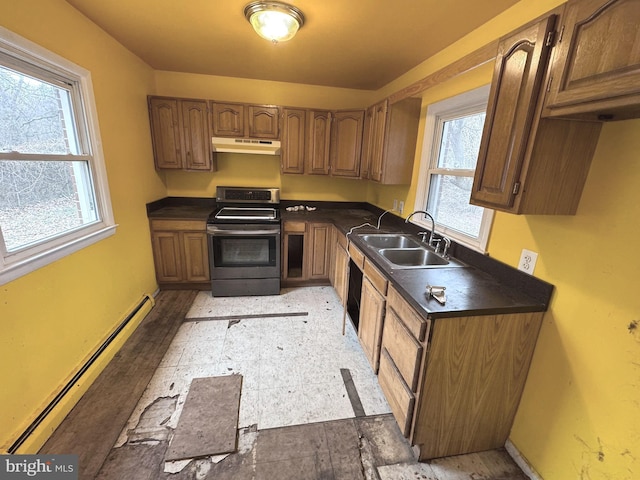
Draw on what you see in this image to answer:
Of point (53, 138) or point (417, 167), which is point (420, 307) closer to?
point (417, 167)

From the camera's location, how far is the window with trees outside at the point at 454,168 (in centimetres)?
186

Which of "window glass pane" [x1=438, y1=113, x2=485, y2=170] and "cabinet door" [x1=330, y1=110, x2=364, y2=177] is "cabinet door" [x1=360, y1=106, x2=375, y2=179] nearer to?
"cabinet door" [x1=330, y1=110, x2=364, y2=177]

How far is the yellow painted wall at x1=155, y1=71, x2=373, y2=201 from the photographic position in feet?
10.5

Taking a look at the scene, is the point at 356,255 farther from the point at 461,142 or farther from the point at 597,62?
the point at 597,62

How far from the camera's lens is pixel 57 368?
164 cm

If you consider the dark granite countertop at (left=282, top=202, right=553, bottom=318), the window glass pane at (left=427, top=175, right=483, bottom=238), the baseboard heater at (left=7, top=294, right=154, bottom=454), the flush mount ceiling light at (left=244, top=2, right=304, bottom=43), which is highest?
the flush mount ceiling light at (left=244, top=2, right=304, bottom=43)

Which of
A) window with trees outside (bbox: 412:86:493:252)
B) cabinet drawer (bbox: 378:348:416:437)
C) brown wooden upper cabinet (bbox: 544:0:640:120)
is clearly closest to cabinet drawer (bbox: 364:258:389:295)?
cabinet drawer (bbox: 378:348:416:437)

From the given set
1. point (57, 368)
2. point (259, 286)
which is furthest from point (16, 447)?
point (259, 286)

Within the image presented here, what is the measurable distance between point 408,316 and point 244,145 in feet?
8.37

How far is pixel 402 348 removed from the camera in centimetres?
149

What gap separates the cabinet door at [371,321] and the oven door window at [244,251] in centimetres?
133

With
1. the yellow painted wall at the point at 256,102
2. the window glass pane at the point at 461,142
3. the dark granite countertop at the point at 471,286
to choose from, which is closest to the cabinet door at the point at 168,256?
the yellow painted wall at the point at 256,102

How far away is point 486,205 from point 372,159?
1.79m

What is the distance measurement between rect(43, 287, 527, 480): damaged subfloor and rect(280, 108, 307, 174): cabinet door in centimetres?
187
